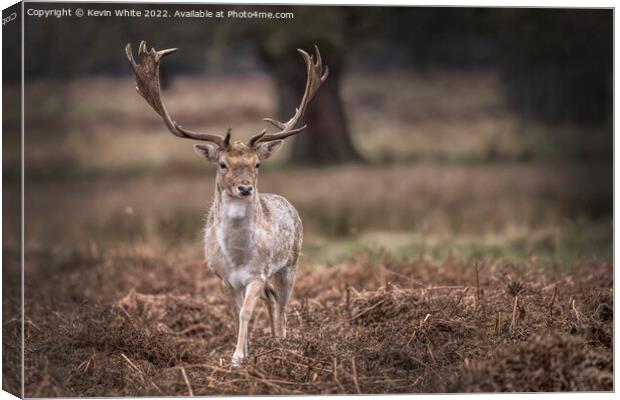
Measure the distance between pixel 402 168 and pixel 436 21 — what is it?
3.45 metres

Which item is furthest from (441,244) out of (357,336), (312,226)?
(357,336)

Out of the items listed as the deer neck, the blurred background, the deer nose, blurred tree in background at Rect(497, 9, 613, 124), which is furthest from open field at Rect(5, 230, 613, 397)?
blurred tree in background at Rect(497, 9, 613, 124)

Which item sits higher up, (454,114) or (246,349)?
(454,114)

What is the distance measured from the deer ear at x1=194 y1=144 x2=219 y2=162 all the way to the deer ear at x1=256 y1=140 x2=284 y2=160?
30cm

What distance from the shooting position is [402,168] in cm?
2042

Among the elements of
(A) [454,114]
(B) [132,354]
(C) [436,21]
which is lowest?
(B) [132,354]

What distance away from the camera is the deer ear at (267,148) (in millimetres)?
8977

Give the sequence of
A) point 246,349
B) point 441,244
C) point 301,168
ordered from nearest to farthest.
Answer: point 246,349
point 441,244
point 301,168

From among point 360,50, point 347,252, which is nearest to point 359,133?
point 360,50

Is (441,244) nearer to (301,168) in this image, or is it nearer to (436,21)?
(301,168)

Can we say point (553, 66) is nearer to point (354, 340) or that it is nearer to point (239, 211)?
point (354, 340)

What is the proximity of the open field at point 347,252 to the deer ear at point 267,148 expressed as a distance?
1.33 metres

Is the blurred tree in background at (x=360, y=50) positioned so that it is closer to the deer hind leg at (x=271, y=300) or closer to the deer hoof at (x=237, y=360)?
the deer hind leg at (x=271, y=300)

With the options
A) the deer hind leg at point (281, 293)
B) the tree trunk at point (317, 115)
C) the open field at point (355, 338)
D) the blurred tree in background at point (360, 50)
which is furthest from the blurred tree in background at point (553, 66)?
the deer hind leg at point (281, 293)
